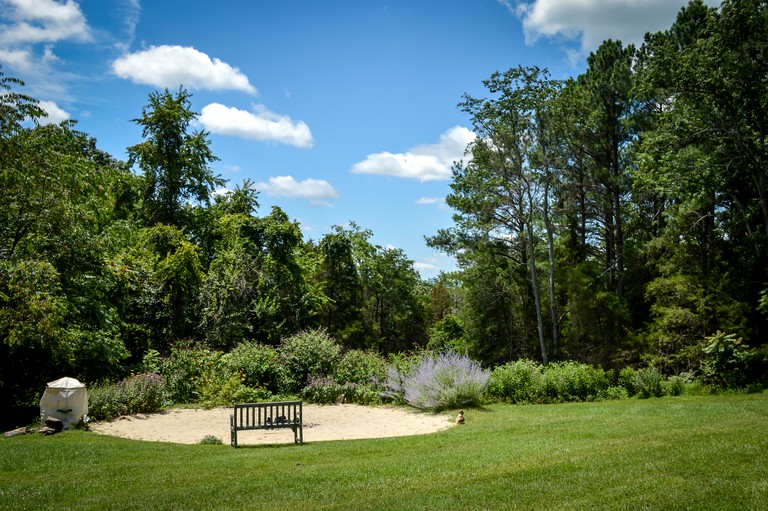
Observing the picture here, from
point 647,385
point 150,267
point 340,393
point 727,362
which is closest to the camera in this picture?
point 727,362

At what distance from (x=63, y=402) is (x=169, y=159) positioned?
1603 cm

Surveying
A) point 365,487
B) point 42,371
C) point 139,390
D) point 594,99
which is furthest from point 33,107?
point 594,99

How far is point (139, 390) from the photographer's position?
43.3ft

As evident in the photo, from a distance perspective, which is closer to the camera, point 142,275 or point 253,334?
point 142,275

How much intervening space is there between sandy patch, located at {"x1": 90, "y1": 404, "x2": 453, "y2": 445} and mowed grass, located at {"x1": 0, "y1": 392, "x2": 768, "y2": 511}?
39.4 inches

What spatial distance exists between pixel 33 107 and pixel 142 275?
843 cm

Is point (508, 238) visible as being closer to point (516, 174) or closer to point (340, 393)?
point (516, 174)

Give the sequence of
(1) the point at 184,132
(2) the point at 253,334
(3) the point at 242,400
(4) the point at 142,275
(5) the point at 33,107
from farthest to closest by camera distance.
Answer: (1) the point at 184,132, (2) the point at 253,334, (4) the point at 142,275, (3) the point at 242,400, (5) the point at 33,107

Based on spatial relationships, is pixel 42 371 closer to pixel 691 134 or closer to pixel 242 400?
pixel 242 400

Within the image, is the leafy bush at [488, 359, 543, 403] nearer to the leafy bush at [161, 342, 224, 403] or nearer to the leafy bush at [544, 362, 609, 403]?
the leafy bush at [544, 362, 609, 403]

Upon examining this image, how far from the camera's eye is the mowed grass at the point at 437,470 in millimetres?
5336

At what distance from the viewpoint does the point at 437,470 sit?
6707 mm

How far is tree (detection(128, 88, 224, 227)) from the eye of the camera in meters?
24.4

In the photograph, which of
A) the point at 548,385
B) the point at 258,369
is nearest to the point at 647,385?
the point at 548,385
